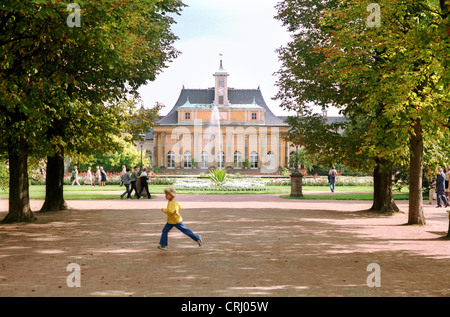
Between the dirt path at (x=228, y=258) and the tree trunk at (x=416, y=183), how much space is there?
48cm

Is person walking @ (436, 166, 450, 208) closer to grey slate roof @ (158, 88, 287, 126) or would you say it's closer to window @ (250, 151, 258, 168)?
window @ (250, 151, 258, 168)

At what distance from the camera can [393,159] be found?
15406mm

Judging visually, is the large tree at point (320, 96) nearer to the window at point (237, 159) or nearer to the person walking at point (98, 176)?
the person walking at point (98, 176)

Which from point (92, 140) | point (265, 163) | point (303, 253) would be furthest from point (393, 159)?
point (265, 163)

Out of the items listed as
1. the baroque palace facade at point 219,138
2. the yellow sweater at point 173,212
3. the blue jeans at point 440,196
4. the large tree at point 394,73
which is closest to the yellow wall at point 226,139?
the baroque palace facade at point 219,138

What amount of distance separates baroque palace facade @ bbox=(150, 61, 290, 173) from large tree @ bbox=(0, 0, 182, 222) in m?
62.0

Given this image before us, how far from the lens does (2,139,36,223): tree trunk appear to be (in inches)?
564

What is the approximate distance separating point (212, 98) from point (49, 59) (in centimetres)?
6909

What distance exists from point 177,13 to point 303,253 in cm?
1425

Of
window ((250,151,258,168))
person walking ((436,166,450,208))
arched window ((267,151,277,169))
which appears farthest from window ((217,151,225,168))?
person walking ((436,166,450,208))

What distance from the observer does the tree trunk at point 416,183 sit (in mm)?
14031

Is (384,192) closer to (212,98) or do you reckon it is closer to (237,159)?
(237,159)

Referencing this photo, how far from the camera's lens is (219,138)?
77.2m

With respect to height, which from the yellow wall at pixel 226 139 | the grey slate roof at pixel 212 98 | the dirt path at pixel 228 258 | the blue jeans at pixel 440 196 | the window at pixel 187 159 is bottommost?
the dirt path at pixel 228 258
